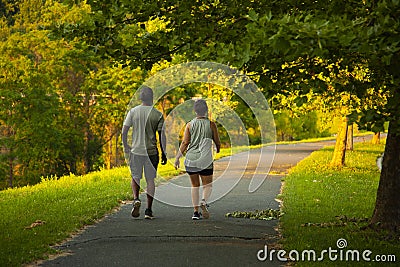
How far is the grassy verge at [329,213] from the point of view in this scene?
29.5 feet

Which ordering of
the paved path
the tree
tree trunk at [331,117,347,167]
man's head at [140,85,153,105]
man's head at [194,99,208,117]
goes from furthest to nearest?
tree trunk at [331,117,347,167] < man's head at [140,85,153,105] < man's head at [194,99,208,117] < the paved path < the tree

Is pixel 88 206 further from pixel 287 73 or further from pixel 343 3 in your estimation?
pixel 343 3

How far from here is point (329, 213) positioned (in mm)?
12867

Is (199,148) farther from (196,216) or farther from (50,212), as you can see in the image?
(50,212)

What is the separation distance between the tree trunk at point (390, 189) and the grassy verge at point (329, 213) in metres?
0.33

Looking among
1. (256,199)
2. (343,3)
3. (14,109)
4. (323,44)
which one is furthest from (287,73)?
(14,109)

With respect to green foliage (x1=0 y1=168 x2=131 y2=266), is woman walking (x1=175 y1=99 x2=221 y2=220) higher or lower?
higher

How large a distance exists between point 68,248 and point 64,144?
110ft

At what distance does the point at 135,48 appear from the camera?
10375 mm

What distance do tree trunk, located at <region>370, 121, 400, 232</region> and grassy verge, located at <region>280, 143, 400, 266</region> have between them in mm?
334

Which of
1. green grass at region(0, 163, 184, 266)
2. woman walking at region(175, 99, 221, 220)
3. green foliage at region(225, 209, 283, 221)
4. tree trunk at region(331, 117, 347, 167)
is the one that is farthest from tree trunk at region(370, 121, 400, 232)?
tree trunk at region(331, 117, 347, 167)

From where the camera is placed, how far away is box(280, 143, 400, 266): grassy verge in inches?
353

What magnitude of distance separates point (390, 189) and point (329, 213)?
272cm

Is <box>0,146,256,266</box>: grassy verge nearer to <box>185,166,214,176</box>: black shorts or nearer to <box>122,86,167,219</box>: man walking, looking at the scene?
<box>122,86,167,219</box>: man walking
